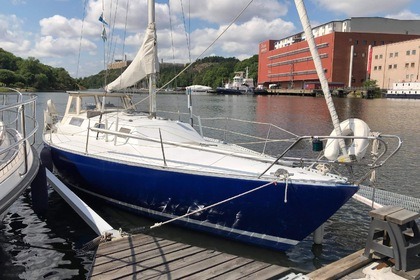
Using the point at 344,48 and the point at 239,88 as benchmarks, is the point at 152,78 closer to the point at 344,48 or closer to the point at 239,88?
the point at 344,48

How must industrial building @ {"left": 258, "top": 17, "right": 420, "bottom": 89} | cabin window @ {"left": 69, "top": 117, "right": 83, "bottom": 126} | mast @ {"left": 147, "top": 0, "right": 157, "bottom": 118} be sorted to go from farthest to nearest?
industrial building @ {"left": 258, "top": 17, "right": 420, "bottom": 89}, cabin window @ {"left": 69, "top": 117, "right": 83, "bottom": 126}, mast @ {"left": 147, "top": 0, "right": 157, "bottom": 118}

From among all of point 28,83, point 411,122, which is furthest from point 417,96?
point 28,83

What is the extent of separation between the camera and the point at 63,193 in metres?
8.72

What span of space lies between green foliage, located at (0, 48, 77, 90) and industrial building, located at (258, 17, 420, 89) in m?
64.6

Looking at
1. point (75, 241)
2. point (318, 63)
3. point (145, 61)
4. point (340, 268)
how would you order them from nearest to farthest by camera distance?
point (340, 268)
point (318, 63)
point (75, 241)
point (145, 61)

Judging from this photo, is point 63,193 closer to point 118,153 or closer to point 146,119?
point 118,153

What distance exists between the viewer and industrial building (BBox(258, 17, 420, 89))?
83588mm

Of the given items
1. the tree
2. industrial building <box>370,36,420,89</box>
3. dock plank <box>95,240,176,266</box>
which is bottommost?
dock plank <box>95,240,176,266</box>

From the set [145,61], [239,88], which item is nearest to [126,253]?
[145,61]

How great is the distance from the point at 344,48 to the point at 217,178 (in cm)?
8474

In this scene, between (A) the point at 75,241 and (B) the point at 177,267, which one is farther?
(A) the point at 75,241

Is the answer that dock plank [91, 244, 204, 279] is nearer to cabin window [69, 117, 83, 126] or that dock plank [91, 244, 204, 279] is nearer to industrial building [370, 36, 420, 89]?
cabin window [69, 117, 83, 126]

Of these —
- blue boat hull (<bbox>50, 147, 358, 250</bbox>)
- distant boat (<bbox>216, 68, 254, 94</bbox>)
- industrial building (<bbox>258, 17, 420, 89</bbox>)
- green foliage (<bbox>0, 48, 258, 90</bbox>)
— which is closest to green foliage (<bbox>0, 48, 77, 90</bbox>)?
green foliage (<bbox>0, 48, 258, 90</bbox>)

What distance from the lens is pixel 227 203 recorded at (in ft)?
22.7
